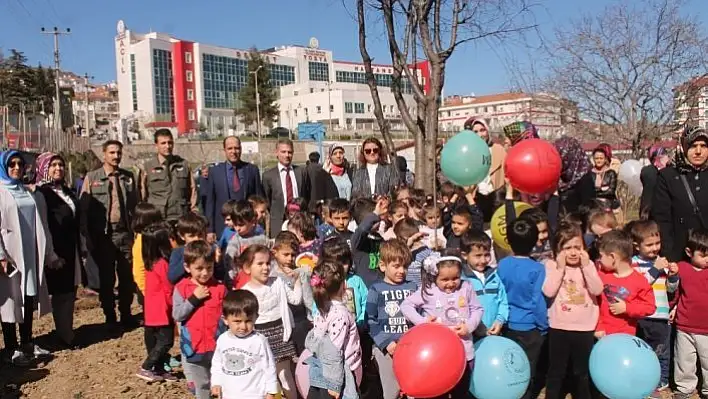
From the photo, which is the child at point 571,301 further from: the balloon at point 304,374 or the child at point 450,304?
the balloon at point 304,374

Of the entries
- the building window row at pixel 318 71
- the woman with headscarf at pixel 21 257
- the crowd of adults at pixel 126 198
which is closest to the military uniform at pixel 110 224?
the crowd of adults at pixel 126 198

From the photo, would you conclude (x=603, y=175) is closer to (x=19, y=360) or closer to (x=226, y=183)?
(x=226, y=183)

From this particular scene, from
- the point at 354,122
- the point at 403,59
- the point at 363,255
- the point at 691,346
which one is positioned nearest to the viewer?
the point at 691,346

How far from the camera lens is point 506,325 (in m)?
4.19

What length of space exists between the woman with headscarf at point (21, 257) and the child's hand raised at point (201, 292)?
7.19 feet

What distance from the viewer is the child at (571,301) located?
400 cm

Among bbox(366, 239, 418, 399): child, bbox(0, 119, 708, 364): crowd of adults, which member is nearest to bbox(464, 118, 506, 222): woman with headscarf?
bbox(0, 119, 708, 364): crowd of adults

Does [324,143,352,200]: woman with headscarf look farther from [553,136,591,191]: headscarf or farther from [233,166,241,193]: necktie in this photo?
[553,136,591,191]: headscarf

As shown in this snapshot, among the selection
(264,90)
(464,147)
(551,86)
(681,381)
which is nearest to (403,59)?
(464,147)

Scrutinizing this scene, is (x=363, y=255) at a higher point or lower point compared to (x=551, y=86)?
lower

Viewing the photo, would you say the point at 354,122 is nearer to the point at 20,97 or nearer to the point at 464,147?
the point at 20,97

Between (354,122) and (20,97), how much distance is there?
41245mm

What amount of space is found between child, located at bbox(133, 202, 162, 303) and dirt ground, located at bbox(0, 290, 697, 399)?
80 cm

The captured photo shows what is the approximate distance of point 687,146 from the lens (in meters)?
4.81
